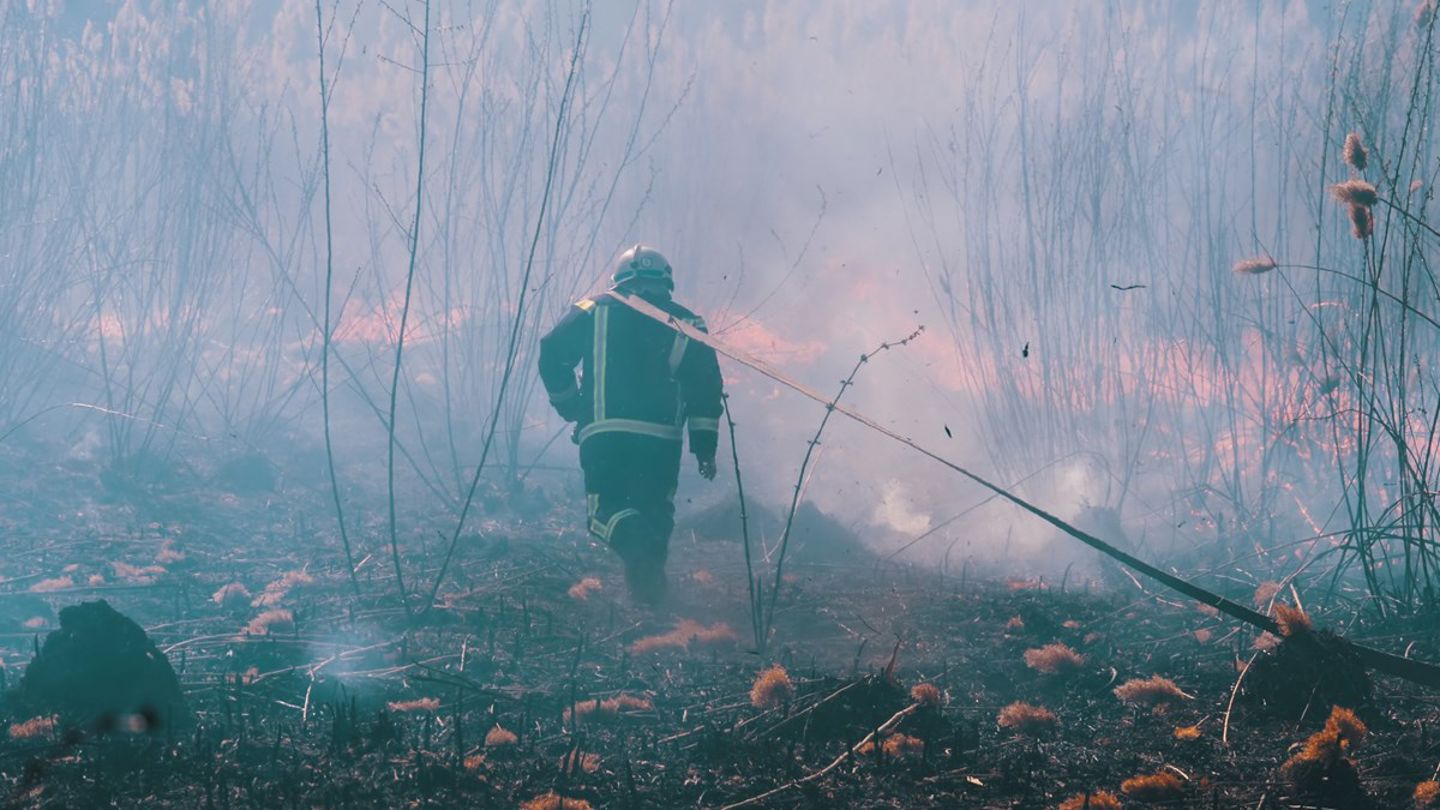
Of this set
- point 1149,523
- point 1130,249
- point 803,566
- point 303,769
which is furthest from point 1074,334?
point 303,769

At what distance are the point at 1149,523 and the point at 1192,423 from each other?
4.16m

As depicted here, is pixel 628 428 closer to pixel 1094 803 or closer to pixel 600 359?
pixel 600 359

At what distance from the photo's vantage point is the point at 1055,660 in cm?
416

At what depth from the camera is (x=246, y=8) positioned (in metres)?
10.2

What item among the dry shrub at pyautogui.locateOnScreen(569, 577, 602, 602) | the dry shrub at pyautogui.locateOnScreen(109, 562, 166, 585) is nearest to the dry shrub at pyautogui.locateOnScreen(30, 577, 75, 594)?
the dry shrub at pyautogui.locateOnScreen(109, 562, 166, 585)

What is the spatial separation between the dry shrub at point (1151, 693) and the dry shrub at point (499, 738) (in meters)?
2.21

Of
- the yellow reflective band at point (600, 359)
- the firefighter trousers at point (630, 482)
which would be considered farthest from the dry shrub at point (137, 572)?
the yellow reflective band at point (600, 359)

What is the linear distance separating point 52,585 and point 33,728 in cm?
334

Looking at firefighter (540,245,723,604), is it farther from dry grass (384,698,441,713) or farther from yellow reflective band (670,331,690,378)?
dry grass (384,698,441,713)

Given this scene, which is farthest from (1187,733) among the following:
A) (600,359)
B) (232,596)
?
(232,596)

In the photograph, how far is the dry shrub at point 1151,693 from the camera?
354 centimetres

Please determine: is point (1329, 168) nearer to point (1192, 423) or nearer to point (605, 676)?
point (1192, 423)

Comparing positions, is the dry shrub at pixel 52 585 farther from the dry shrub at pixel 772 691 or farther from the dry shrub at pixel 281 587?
the dry shrub at pixel 772 691

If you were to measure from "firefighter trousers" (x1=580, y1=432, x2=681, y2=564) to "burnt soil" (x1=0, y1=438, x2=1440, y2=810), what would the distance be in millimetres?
448
